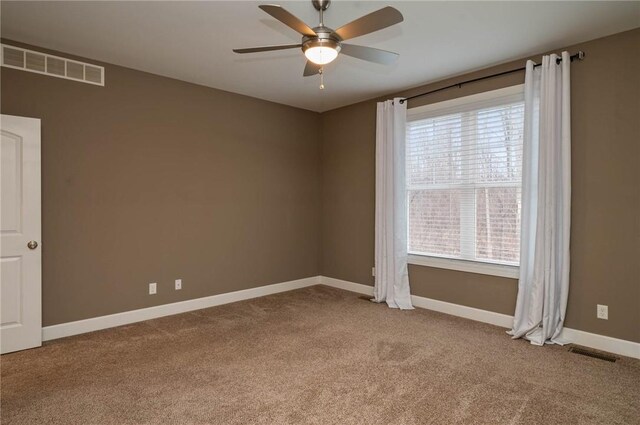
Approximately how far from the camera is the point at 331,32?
95.3 inches

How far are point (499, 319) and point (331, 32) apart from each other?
3.35 m

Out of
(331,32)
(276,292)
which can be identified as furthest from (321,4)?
(276,292)

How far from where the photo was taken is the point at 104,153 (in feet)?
12.9

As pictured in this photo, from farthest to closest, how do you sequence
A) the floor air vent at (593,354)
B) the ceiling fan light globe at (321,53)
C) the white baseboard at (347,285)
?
1. the white baseboard at (347,285)
2. the floor air vent at (593,354)
3. the ceiling fan light globe at (321,53)

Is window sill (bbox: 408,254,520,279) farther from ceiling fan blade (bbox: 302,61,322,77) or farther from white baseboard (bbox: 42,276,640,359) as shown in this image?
ceiling fan blade (bbox: 302,61,322,77)

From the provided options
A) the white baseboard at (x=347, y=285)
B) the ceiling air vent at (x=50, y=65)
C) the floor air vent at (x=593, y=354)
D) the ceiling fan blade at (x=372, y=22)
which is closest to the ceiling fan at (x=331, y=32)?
the ceiling fan blade at (x=372, y=22)

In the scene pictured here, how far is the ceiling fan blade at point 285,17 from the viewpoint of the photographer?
2.12 m

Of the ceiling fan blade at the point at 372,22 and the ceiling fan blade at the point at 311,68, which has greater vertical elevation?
the ceiling fan blade at the point at 311,68

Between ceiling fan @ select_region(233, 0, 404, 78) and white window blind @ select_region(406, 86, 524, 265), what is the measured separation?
1888 mm

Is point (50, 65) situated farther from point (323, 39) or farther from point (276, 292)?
point (276, 292)

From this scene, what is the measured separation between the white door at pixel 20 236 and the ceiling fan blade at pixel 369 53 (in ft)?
9.34

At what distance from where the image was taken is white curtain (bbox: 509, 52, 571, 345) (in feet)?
11.3

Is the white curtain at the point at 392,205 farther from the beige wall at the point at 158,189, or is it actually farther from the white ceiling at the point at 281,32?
the beige wall at the point at 158,189

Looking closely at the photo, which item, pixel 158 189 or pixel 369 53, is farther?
pixel 158 189
